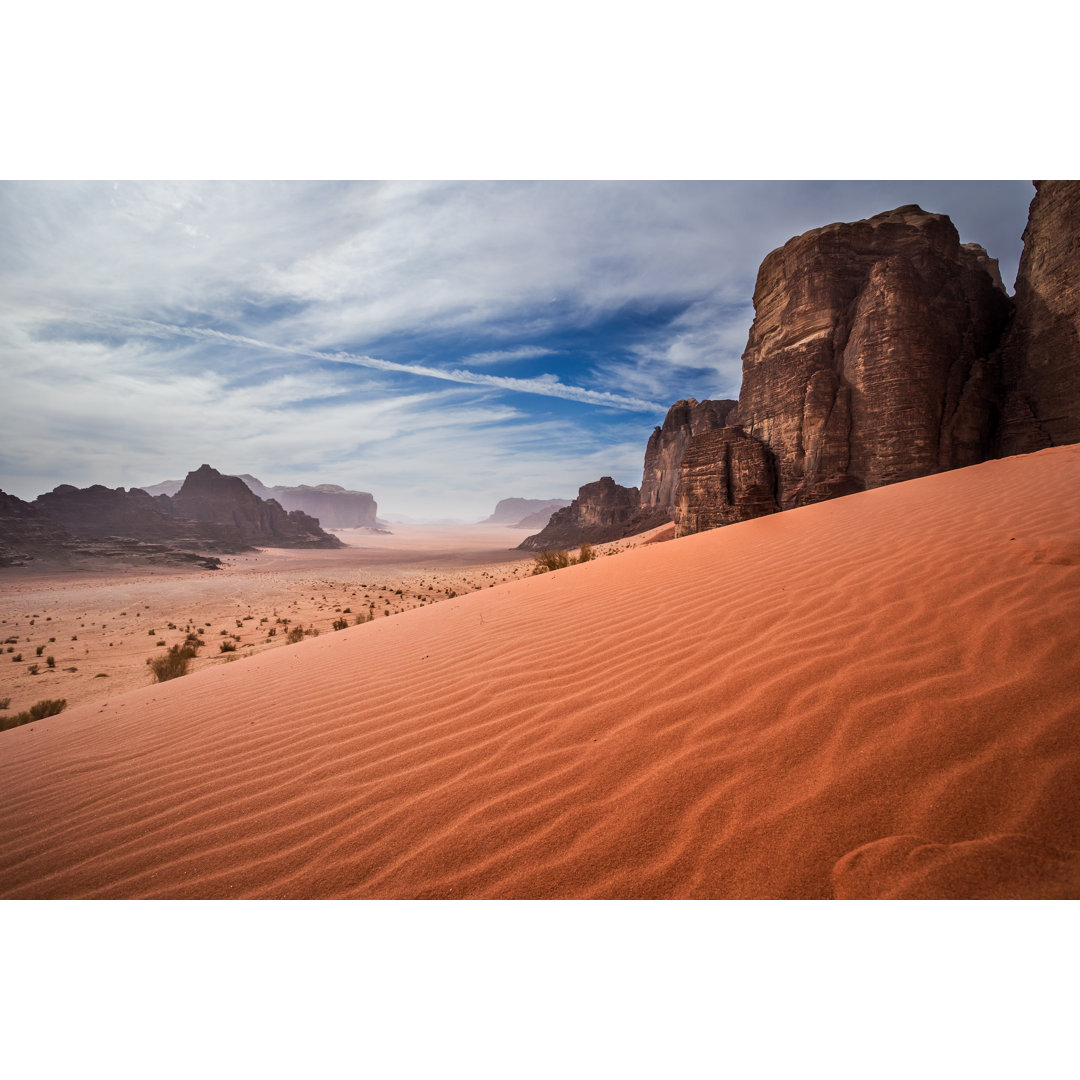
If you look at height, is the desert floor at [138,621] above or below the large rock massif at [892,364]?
below

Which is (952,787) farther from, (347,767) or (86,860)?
(86,860)

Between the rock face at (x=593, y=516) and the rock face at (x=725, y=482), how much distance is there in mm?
28291

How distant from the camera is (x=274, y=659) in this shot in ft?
18.9

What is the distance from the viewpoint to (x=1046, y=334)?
502 inches

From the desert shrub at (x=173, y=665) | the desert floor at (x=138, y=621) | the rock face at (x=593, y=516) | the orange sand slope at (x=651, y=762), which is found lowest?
the desert floor at (x=138, y=621)

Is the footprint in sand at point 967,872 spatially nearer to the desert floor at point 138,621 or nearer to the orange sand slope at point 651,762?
the orange sand slope at point 651,762

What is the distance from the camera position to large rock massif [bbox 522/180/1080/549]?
1274 cm

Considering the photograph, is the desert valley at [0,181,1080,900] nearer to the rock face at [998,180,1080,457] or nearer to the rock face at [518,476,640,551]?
the rock face at [998,180,1080,457]

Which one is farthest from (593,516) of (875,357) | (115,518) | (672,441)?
(115,518)

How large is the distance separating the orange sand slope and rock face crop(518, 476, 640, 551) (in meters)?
43.9

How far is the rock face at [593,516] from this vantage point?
51.3 metres

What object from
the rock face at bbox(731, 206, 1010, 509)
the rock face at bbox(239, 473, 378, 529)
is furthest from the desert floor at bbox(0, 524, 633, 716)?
the rock face at bbox(239, 473, 378, 529)

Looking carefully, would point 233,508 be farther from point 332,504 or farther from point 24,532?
point 332,504

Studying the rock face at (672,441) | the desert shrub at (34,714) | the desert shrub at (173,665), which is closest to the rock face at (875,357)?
the desert shrub at (173,665)
